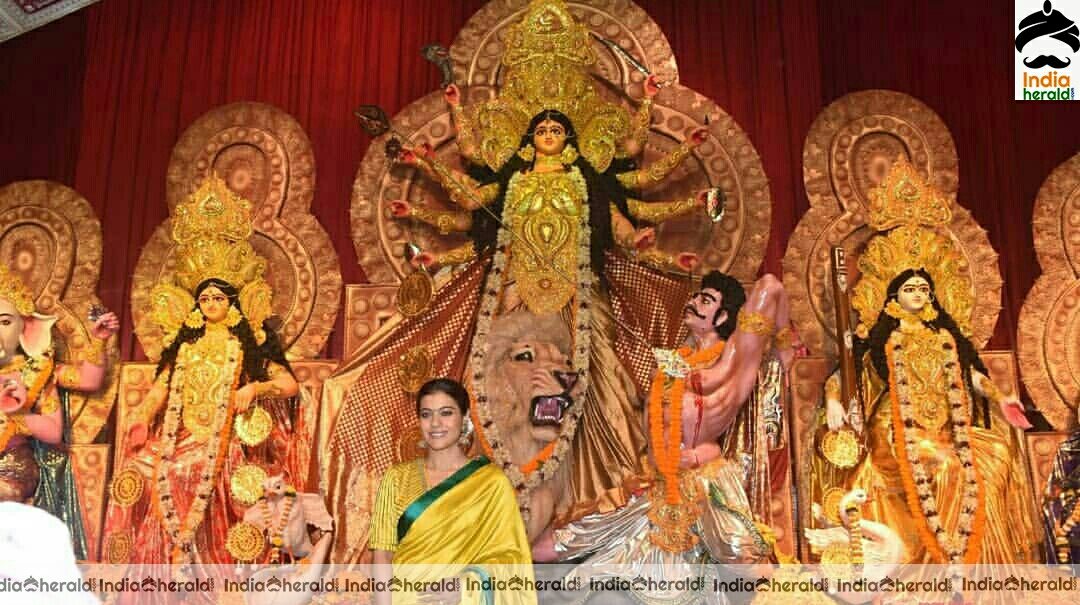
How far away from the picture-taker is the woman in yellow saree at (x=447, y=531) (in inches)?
217

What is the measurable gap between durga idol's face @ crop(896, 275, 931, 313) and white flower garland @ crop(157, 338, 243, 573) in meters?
3.29

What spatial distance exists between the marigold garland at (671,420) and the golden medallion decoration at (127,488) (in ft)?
8.37

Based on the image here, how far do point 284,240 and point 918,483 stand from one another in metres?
3.44

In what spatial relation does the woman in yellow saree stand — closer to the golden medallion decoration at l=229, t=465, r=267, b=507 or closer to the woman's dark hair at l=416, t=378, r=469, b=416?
the woman's dark hair at l=416, t=378, r=469, b=416

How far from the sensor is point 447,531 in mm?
5629

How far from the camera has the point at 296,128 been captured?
763 cm

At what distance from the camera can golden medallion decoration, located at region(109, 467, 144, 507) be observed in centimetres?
694

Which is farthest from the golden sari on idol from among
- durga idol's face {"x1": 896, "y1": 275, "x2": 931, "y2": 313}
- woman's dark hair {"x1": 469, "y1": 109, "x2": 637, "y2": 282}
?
durga idol's face {"x1": 896, "y1": 275, "x2": 931, "y2": 313}

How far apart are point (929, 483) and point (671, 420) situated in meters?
1.26

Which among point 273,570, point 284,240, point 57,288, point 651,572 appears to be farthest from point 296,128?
point 651,572

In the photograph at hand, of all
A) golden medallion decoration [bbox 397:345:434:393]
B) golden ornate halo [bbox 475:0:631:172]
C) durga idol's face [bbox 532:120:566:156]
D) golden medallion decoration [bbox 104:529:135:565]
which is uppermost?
golden ornate halo [bbox 475:0:631:172]

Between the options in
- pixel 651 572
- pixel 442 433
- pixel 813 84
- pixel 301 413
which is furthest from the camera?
pixel 813 84

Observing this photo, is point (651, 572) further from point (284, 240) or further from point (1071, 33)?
point (1071, 33)

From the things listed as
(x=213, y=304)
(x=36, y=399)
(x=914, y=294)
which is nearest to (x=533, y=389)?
(x=213, y=304)
